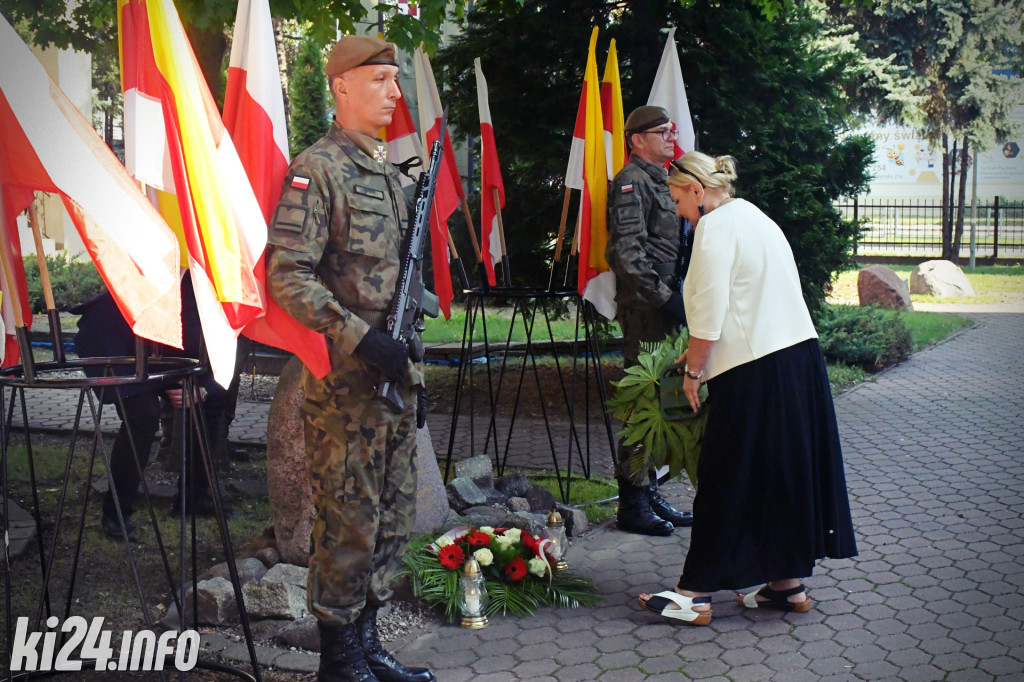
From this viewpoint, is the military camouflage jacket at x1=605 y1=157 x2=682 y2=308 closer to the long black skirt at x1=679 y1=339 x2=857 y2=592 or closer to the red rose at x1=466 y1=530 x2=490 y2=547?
the long black skirt at x1=679 y1=339 x2=857 y2=592

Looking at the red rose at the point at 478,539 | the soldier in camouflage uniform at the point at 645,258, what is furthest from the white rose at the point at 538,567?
the soldier in camouflage uniform at the point at 645,258

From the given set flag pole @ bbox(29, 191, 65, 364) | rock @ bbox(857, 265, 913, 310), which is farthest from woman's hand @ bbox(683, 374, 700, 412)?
rock @ bbox(857, 265, 913, 310)

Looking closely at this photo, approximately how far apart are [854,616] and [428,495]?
225 cm

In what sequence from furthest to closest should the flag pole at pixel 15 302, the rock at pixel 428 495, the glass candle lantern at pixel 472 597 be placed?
the rock at pixel 428 495 < the glass candle lantern at pixel 472 597 < the flag pole at pixel 15 302

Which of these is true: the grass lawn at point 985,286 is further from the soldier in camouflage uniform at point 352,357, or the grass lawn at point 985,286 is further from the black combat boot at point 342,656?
the black combat boot at point 342,656

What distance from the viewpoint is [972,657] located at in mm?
4258

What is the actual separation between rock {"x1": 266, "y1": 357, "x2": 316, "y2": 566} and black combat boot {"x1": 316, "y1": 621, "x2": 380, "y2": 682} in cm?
134

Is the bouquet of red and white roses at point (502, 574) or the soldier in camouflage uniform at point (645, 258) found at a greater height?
the soldier in camouflage uniform at point (645, 258)

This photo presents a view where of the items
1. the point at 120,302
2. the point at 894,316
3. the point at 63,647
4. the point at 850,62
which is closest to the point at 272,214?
the point at 120,302

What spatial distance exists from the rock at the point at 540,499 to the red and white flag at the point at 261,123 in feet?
9.07

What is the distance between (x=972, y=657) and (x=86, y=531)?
15.6 feet

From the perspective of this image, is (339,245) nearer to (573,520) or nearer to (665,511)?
(573,520)

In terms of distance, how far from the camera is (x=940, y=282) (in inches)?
750

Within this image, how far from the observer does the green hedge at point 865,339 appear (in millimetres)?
11961
